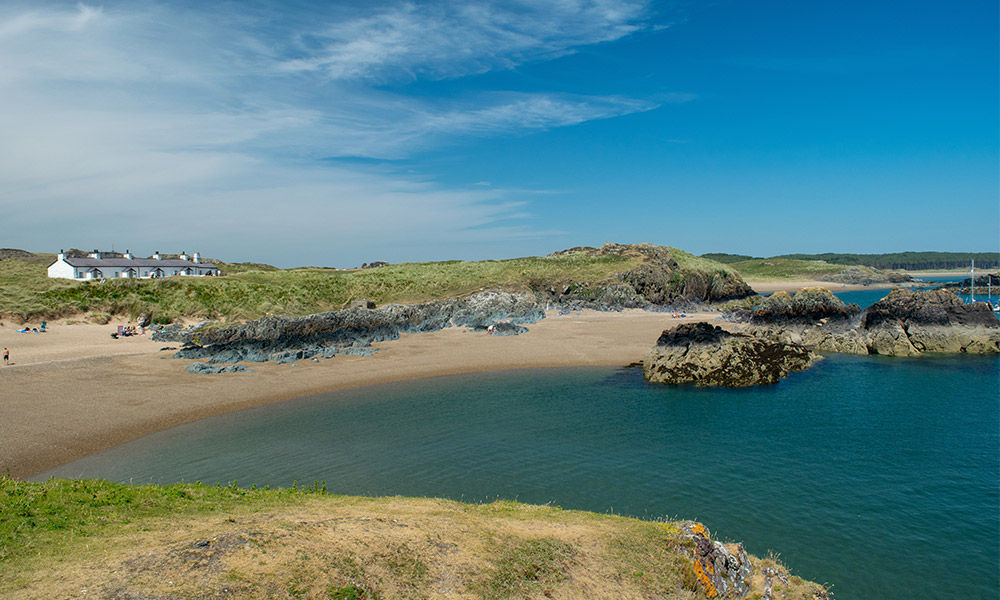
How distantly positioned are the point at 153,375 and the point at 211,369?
364 cm

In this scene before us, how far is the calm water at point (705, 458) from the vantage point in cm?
1645

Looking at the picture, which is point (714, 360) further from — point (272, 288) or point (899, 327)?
point (272, 288)

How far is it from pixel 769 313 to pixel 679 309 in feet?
89.9

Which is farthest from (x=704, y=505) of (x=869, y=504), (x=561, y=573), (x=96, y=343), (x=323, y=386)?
(x=96, y=343)

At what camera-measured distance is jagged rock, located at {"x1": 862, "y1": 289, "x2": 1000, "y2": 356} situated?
4912 centimetres

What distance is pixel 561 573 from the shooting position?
1034 centimetres

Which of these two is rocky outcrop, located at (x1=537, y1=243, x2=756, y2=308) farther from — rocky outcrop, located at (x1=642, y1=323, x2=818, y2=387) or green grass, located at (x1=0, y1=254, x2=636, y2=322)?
rocky outcrop, located at (x1=642, y1=323, x2=818, y2=387)

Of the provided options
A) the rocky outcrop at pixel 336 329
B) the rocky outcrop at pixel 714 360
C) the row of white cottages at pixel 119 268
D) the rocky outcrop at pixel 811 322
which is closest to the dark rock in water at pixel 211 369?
the rocky outcrop at pixel 336 329

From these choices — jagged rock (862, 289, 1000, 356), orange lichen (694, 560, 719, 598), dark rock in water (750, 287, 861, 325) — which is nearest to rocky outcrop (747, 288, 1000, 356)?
jagged rock (862, 289, 1000, 356)

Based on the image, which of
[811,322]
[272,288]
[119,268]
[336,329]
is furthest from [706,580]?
[119,268]

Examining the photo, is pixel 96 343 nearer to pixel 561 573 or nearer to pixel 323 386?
pixel 323 386

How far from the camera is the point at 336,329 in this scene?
5647 centimetres

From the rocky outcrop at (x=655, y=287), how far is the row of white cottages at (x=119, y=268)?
6196 centimetres

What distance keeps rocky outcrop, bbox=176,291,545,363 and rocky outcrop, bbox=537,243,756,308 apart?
15.4 m
